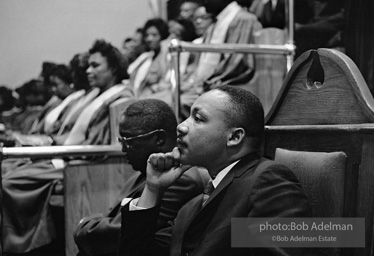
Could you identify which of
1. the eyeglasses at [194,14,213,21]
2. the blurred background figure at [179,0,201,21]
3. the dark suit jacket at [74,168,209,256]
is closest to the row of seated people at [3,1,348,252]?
the eyeglasses at [194,14,213,21]

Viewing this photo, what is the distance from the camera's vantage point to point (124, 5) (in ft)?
24.3

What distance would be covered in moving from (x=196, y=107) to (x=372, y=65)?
6.39ft

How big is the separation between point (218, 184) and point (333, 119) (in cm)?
39

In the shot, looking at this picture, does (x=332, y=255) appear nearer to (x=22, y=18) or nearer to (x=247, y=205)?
(x=247, y=205)

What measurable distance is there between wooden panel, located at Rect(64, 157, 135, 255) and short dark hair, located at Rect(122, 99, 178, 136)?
0.79m

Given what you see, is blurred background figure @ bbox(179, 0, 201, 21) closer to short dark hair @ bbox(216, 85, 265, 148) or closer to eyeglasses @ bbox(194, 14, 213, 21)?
eyeglasses @ bbox(194, 14, 213, 21)

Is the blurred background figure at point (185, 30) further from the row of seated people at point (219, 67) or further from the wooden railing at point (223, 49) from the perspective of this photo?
the wooden railing at point (223, 49)

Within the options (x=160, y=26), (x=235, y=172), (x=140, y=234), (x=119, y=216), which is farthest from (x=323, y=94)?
(x=160, y=26)

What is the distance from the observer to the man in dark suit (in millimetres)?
1538

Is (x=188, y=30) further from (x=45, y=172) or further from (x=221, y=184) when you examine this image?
(x=221, y=184)

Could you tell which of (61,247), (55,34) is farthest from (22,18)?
(61,247)

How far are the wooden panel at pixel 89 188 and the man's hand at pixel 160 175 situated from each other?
3.84 ft

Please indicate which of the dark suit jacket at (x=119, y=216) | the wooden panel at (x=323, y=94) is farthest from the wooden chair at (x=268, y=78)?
the wooden panel at (x=323, y=94)

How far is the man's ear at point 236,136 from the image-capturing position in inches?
67.7
